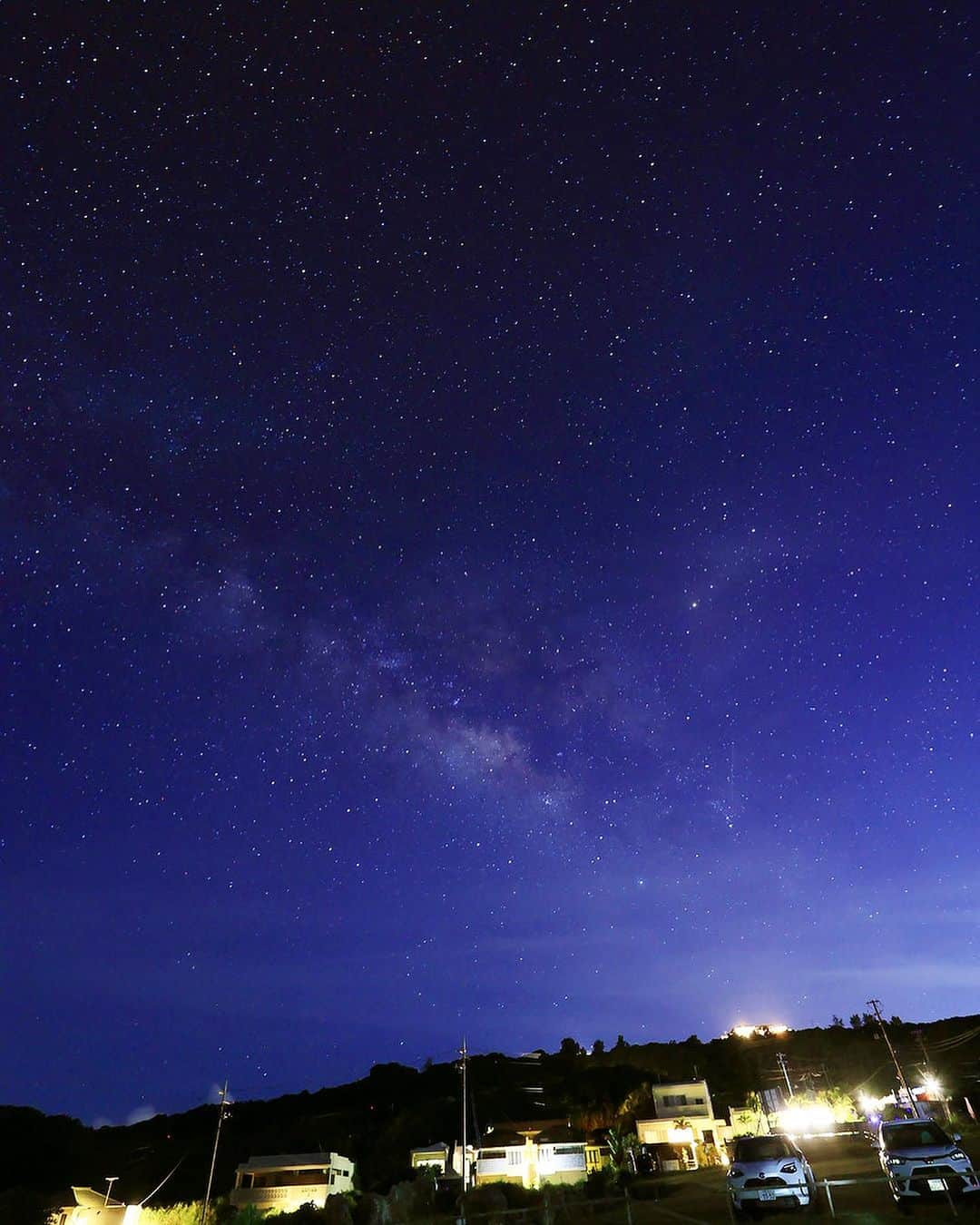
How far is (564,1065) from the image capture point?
127812 millimetres

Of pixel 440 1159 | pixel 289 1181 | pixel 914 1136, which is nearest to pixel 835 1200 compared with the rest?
pixel 914 1136

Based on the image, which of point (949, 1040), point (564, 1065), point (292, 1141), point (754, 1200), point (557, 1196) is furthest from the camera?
point (564, 1065)

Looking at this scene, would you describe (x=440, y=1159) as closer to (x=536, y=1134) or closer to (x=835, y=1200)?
(x=536, y=1134)

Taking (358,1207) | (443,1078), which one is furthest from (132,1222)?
(443,1078)

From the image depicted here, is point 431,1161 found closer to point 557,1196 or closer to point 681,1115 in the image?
point 681,1115

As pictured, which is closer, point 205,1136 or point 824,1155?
point 824,1155

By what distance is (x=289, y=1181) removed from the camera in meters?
65.8

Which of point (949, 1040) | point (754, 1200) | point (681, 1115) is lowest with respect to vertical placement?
point (754, 1200)

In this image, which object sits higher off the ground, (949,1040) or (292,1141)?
(949,1040)

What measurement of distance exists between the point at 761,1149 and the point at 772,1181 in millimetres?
1335

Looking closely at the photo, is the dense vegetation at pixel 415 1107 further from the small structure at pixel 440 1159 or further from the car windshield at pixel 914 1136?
the car windshield at pixel 914 1136

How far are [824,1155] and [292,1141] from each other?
8103 centimetres

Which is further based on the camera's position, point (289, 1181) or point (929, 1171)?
point (289, 1181)

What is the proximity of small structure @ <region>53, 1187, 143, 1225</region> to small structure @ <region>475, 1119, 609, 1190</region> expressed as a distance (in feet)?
92.3
